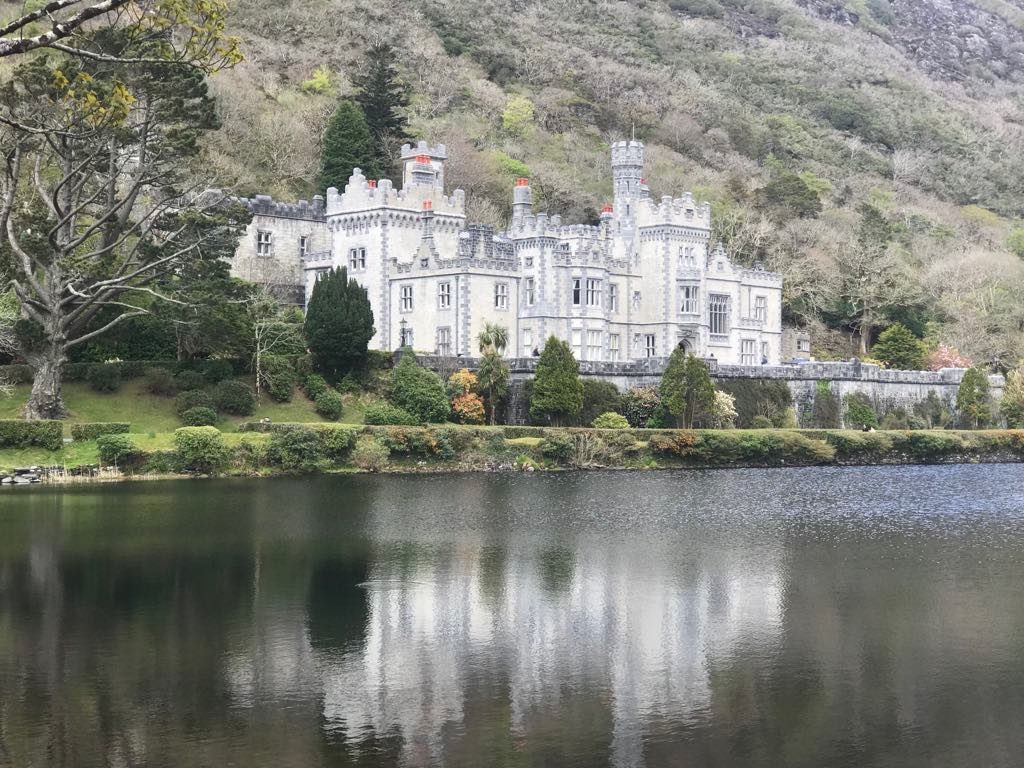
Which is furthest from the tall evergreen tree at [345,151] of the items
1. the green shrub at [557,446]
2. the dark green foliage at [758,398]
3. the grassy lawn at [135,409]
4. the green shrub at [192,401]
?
the green shrub at [557,446]

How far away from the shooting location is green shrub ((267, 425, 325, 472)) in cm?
5781

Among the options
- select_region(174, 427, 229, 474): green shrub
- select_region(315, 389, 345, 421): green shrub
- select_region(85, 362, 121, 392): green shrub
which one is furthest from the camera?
select_region(315, 389, 345, 421): green shrub

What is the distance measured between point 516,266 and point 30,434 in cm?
2999

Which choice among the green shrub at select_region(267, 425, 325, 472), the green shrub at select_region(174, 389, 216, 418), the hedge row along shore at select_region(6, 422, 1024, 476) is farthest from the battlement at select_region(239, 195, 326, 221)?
the green shrub at select_region(267, 425, 325, 472)

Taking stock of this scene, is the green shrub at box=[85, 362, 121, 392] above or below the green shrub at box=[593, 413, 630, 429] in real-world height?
above

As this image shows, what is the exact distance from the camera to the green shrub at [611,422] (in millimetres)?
68812

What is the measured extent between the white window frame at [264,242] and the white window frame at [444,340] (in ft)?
37.9

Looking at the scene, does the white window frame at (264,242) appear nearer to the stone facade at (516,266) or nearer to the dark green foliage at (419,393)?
the stone facade at (516,266)

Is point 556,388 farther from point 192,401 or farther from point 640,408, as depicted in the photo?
point 192,401

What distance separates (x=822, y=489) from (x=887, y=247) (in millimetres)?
53788

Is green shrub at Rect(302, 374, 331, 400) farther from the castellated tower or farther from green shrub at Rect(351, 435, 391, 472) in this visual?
the castellated tower

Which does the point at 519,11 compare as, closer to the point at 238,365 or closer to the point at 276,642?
the point at 238,365

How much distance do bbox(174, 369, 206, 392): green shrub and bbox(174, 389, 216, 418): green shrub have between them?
1.28m

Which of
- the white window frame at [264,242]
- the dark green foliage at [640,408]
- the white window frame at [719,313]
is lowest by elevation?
the dark green foliage at [640,408]
